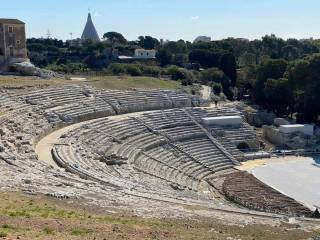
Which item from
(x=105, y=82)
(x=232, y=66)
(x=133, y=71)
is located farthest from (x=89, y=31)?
(x=105, y=82)

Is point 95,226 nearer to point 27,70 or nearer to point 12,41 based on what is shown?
point 27,70

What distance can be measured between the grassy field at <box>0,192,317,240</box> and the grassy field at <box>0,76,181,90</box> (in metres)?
26.7

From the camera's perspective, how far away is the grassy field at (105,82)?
44875 mm

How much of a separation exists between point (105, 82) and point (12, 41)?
10267 millimetres

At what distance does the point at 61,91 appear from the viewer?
44.9m

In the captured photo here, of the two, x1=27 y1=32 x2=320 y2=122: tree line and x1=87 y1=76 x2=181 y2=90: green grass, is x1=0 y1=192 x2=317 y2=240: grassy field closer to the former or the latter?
x1=87 y1=76 x2=181 y2=90: green grass

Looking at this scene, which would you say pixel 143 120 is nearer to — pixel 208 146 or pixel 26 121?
pixel 208 146

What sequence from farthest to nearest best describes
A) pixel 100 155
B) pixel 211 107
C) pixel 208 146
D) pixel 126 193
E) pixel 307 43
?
1. pixel 307 43
2. pixel 211 107
3. pixel 208 146
4. pixel 100 155
5. pixel 126 193

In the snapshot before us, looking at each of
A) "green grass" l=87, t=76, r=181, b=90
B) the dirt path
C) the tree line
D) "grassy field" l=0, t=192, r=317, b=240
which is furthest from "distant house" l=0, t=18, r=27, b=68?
"grassy field" l=0, t=192, r=317, b=240

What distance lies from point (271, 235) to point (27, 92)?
29642mm

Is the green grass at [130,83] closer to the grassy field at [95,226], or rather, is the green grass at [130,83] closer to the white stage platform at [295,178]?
the white stage platform at [295,178]

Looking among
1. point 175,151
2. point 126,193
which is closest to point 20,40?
point 175,151

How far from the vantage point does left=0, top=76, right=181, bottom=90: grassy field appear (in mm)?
44875

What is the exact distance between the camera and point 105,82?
5216cm
